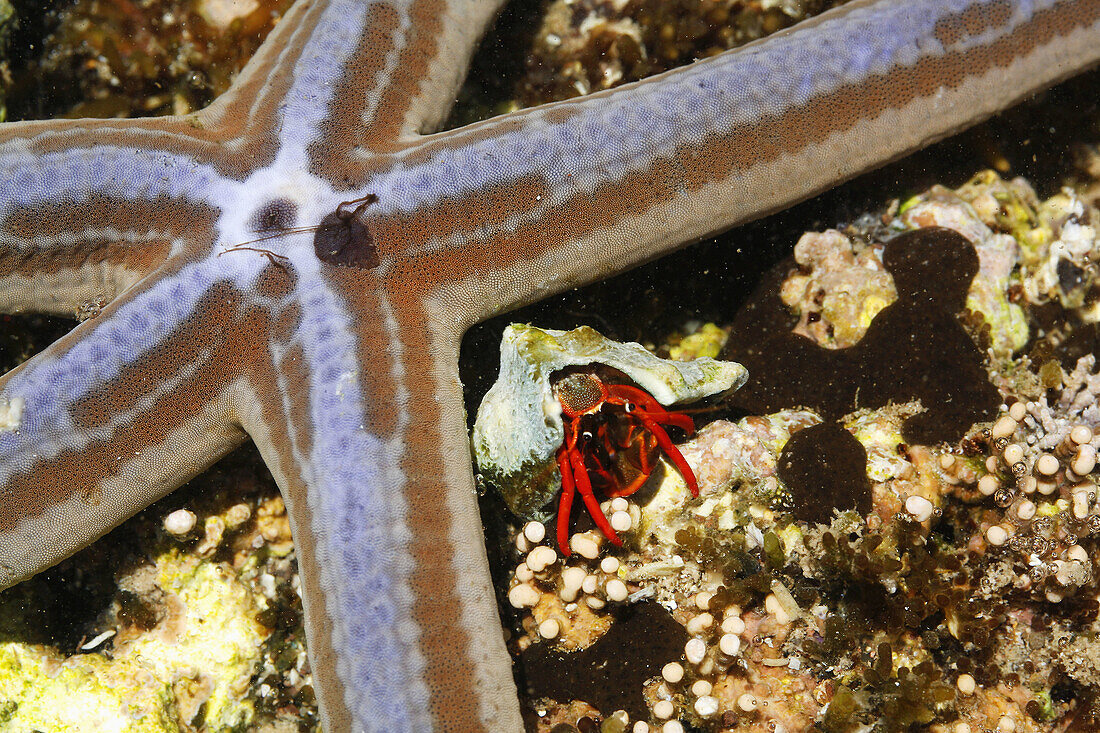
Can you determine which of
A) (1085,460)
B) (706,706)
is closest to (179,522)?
(706,706)

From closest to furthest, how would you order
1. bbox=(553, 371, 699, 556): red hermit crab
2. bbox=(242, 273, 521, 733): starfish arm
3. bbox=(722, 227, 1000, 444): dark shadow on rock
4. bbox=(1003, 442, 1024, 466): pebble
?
bbox=(242, 273, 521, 733): starfish arm, bbox=(553, 371, 699, 556): red hermit crab, bbox=(1003, 442, 1024, 466): pebble, bbox=(722, 227, 1000, 444): dark shadow on rock

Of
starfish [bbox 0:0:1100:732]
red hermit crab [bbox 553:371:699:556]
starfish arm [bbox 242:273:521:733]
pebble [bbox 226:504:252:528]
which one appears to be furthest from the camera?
pebble [bbox 226:504:252:528]

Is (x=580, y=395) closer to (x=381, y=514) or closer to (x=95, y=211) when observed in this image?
(x=381, y=514)

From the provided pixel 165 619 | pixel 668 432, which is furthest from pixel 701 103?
pixel 165 619

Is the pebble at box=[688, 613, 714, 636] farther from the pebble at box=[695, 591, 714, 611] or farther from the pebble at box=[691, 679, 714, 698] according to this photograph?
the pebble at box=[691, 679, 714, 698]

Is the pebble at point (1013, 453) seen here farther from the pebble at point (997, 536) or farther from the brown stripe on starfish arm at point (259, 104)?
the brown stripe on starfish arm at point (259, 104)

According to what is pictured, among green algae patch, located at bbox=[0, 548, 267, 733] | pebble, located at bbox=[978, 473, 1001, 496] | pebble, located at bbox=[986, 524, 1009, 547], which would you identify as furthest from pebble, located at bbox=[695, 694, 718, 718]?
green algae patch, located at bbox=[0, 548, 267, 733]
